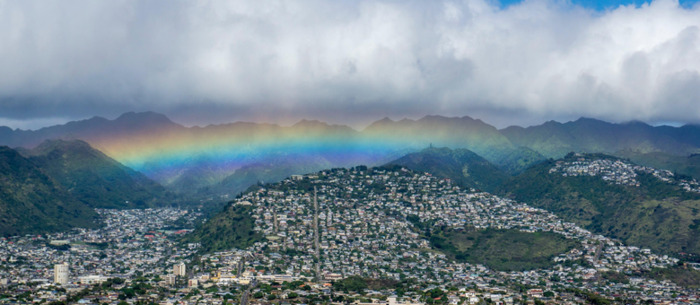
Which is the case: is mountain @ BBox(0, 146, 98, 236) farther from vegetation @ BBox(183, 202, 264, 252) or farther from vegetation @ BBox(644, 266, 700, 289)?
vegetation @ BBox(644, 266, 700, 289)

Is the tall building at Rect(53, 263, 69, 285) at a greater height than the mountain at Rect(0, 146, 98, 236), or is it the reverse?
the mountain at Rect(0, 146, 98, 236)

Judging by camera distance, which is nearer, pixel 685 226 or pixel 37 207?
pixel 685 226

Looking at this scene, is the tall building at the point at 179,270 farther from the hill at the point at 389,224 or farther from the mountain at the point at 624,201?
the mountain at the point at 624,201

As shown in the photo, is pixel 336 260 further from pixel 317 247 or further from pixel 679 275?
pixel 679 275

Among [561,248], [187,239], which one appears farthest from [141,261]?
[561,248]

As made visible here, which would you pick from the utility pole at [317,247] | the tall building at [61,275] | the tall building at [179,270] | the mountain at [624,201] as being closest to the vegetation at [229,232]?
the utility pole at [317,247]

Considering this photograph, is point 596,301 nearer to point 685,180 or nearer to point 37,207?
point 685,180

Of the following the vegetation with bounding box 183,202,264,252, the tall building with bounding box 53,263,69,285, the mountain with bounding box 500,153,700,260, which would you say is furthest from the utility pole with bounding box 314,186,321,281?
the mountain with bounding box 500,153,700,260
